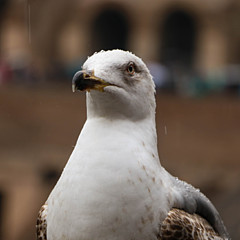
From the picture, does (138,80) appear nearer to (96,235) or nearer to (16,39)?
(96,235)

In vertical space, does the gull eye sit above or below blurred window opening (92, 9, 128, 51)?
above

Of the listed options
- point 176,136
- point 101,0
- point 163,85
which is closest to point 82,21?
point 101,0

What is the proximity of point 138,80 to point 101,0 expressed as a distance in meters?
20.4

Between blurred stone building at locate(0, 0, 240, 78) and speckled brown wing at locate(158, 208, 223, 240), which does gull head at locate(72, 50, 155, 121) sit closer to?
speckled brown wing at locate(158, 208, 223, 240)

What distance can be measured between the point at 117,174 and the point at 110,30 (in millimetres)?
21657

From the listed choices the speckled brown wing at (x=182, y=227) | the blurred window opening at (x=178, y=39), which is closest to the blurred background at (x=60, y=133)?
the speckled brown wing at (x=182, y=227)

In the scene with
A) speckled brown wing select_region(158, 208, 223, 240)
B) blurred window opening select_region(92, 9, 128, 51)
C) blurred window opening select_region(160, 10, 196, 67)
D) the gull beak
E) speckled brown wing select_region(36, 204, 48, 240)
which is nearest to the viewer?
the gull beak

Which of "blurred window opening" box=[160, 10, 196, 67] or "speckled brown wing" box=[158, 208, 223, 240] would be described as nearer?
"speckled brown wing" box=[158, 208, 223, 240]

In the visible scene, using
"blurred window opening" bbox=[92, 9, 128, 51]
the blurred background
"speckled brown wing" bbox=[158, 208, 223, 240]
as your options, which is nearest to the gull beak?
"speckled brown wing" bbox=[158, 208, 223, 240]

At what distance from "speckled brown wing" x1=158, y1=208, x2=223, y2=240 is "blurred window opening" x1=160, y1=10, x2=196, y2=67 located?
1983 centimetres

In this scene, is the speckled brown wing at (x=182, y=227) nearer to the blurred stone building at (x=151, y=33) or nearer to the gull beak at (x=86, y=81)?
the gull beak at (x=86, y=81)

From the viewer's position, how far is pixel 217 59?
70.8ft

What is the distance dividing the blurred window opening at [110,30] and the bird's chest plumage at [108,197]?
814 inches

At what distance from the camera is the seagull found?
201 cm
